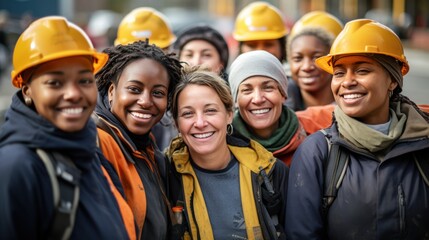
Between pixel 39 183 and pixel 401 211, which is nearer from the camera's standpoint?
pixel 39 183

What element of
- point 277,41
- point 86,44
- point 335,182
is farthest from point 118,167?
point 277,41

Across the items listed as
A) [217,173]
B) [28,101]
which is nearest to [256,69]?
[217,173]

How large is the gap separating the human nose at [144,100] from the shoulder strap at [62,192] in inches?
38.0

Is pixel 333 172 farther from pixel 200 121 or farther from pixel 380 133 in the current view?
pixel 200 121

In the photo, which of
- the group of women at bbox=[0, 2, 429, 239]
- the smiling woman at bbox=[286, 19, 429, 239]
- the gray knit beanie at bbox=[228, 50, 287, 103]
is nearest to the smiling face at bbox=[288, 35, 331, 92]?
the gray knit beanie at bbox=[228, 50, 287, 103]

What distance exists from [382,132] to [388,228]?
0.61 meters

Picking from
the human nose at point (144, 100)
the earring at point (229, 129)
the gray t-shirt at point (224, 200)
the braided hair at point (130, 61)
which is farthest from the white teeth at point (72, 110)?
the earring at point (229, 129)

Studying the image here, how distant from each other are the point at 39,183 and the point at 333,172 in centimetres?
170

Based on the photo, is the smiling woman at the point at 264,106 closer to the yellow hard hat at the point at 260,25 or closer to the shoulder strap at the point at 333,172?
the shoulder strap at the point at 333,172

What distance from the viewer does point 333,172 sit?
353 cm

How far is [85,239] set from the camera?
9.18 ft

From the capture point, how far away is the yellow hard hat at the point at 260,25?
650 cm

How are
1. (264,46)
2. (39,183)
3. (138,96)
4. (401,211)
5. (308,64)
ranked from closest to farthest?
(39,183)
(401,211)
(138,96)
(308,64)
(264,46)

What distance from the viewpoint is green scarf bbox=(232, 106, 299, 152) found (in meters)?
4.38
